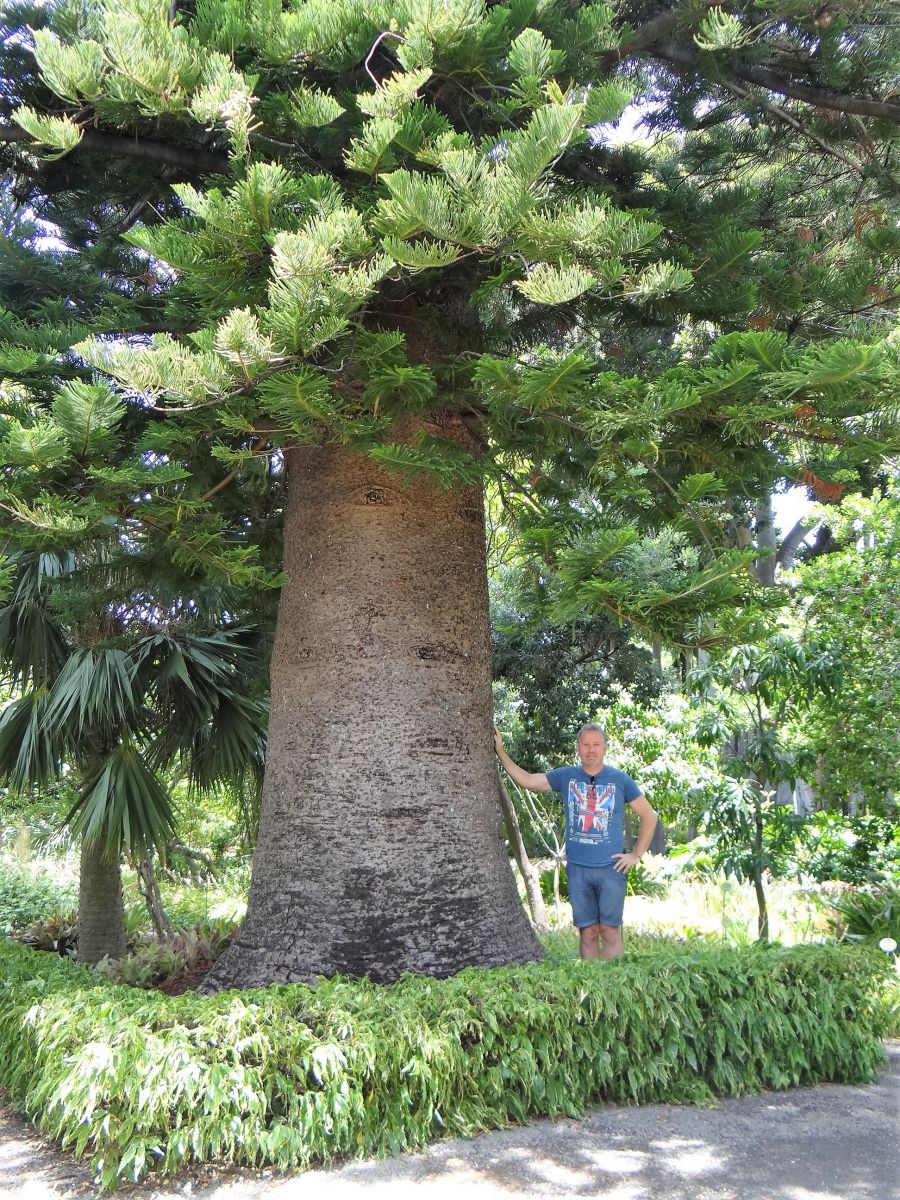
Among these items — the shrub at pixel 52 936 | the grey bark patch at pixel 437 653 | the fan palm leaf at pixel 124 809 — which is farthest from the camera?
the shrub at pixel 52 936

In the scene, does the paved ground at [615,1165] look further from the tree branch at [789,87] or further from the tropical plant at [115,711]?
the tree branch at [789,87]

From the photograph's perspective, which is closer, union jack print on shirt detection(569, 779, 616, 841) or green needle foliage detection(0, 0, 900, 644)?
green needle foliage detection(0, 0, 900, 644)

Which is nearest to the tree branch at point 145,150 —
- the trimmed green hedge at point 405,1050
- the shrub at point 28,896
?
the trimmed green hedge at point 405,1050

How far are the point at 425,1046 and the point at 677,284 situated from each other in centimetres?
321

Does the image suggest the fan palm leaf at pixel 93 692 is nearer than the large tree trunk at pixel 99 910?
Yes

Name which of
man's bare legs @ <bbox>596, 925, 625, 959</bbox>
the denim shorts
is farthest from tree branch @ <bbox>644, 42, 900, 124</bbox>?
man's bare legs @ <bbox>596, 925, 625, 959</bbox>

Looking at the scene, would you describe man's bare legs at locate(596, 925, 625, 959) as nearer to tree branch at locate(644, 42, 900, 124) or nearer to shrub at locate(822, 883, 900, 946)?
shrub at locate(822, 883, 900, 946)

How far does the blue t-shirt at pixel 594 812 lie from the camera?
204 inches

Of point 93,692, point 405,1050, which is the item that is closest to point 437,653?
point 405,1050

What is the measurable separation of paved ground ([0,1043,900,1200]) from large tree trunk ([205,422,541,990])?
1067mm

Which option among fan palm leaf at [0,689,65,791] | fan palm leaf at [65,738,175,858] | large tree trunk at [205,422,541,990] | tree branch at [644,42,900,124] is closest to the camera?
large tree trunk at [205,422,541,990]

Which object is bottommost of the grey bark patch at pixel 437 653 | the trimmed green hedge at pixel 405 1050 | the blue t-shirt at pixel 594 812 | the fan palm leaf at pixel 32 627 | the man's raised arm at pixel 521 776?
the trimmed green hedge at pixel 405 1050

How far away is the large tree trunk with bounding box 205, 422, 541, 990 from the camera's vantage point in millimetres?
4707

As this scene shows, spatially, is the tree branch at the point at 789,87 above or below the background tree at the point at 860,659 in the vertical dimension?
above
